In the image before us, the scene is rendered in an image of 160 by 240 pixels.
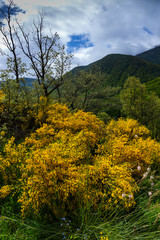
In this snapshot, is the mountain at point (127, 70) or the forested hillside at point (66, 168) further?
the mountain at point (127, 70)

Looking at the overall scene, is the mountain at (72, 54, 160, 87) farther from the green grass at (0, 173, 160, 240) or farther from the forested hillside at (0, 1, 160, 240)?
the green grass at (0, 173, 160, 240)

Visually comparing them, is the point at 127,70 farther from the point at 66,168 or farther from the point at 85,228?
the point at 85,228

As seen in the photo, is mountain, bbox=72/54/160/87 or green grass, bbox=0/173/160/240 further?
mountain, bbox=72/54/160/87

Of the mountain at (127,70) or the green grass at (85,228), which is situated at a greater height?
the mountain at (127,70)

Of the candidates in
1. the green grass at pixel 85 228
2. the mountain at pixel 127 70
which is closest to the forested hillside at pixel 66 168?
the green grass at pixel 85 228

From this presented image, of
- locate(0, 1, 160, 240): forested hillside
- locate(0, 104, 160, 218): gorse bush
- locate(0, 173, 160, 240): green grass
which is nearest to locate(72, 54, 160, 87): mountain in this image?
locate(0, 1, 160, 240): forested hillside

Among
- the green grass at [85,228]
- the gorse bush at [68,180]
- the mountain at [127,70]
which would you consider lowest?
the green grass at [85,228]

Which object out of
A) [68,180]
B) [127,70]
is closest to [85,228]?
[68,180]

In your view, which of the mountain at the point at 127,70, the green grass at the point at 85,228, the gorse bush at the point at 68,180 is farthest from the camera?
the mountain at the point at 127,70

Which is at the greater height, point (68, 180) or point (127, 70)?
point (127, 70)

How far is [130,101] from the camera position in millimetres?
34188

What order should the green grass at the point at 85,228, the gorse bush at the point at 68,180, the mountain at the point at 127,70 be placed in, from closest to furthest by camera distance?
1. the green grass at the point at 85,228
2. the gorse bush at the point at 68,180
3. the mountain at the point at 127,70

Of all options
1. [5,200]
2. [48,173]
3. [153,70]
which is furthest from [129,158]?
[153,70]

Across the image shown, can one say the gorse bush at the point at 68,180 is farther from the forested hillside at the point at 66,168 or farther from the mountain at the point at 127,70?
the mountain at the point at 127,70
